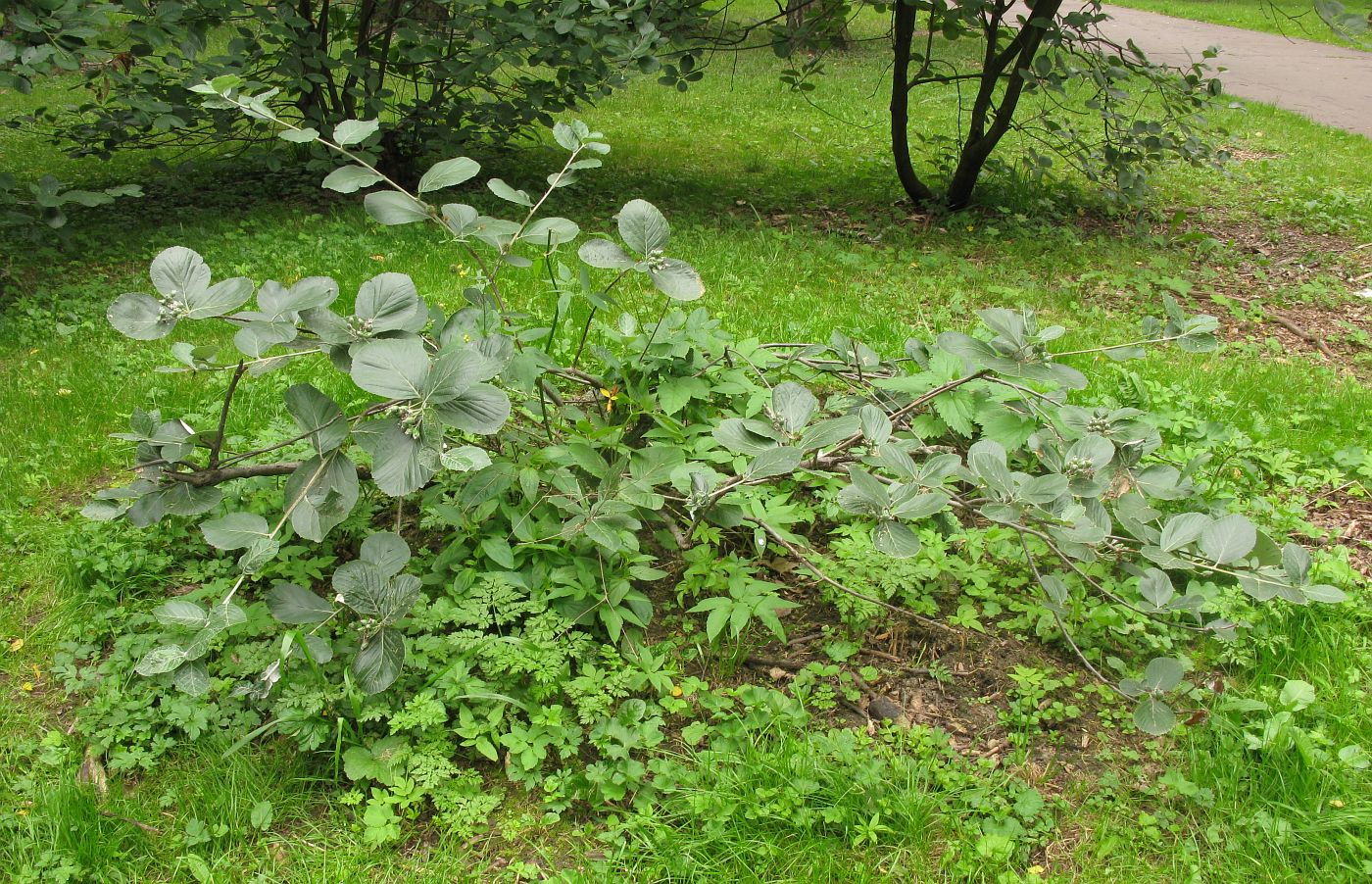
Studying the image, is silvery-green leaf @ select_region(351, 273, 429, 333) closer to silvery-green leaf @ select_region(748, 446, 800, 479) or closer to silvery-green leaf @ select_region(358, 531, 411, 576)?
silvery-green leaf @ select_region(358, 531, 411, 576)

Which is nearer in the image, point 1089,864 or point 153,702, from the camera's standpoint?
point 1089,864

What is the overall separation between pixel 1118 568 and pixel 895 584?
763 millimetres

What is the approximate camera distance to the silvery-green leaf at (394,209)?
2.30 metres

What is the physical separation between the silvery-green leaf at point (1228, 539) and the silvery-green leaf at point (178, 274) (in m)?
2.51

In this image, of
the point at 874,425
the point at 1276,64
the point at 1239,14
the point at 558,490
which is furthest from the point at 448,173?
the point at 1239,14

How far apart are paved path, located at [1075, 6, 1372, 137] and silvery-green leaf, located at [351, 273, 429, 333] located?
954cm

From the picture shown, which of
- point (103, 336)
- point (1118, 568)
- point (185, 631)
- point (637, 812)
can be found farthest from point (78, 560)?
point (1118, 568)

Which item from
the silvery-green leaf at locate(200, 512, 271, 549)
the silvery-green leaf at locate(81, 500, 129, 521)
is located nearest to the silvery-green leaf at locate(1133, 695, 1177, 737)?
the silvery-green leaf at locate(200, 512, 271, 549)

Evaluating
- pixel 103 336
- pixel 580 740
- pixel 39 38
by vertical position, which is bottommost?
pixel 103 336

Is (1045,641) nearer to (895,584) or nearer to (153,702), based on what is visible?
(895,584)

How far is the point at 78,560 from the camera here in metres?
2.75

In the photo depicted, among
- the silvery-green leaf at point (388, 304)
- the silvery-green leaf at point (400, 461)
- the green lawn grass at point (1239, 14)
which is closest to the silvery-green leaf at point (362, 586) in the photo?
the silvery-green leaf at point (400, 461)

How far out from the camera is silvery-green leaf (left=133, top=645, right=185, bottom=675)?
202 centimetres

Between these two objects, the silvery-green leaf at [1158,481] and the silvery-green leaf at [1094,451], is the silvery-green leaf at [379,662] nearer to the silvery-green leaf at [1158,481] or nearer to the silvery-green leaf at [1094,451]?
the silvery-green leaf at [1094,451]
